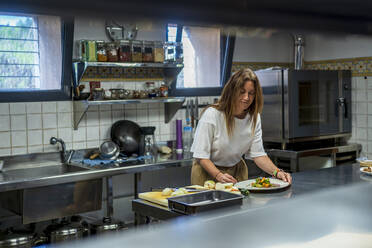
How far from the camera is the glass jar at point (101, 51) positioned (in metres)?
4.08

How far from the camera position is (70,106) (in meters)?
4.21

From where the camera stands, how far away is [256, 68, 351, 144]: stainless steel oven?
4656mm

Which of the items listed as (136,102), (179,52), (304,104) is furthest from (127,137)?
(304,104)

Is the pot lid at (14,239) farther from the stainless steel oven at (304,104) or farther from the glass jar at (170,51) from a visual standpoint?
the stainless steel oven at (304,104)

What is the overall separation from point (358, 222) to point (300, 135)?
156 inches

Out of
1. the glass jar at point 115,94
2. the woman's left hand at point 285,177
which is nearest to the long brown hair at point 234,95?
the woman's left hand at point 285,177

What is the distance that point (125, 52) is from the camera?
4.23 m

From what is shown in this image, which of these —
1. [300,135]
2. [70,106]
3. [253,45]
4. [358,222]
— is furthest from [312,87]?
[358,222]

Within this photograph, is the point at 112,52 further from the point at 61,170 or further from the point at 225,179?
the point at 225,179

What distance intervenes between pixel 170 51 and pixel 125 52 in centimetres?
51

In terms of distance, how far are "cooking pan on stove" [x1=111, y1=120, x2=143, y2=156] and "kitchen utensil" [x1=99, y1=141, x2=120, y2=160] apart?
0.37ft

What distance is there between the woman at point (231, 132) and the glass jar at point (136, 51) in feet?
4.88

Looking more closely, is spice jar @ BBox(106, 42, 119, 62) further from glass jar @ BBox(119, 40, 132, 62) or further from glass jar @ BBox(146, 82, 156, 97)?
glass jar @ BBox(146, 82, 156, 97)

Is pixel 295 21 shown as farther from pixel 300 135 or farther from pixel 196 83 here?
pixel 196 83
